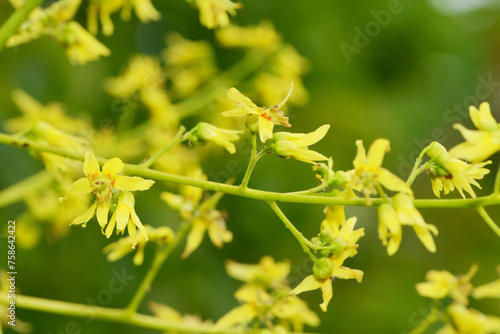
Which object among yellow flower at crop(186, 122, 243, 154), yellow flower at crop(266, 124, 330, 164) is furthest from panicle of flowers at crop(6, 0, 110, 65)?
yellow flower at crop(266, 124, 330, 164)

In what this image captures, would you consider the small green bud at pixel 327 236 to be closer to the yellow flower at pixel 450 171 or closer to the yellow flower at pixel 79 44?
the yellow flower at pixel 450 171

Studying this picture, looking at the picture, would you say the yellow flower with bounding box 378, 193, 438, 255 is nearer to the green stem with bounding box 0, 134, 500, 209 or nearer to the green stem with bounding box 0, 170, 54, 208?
the green stem with bounding box 0, 134, 500, 209

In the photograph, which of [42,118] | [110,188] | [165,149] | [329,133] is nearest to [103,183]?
[110,188]

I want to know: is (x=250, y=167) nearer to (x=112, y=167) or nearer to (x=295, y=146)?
(x=295, y=146)

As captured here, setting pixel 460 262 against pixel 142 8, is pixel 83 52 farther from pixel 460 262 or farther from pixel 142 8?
pixel 460 262

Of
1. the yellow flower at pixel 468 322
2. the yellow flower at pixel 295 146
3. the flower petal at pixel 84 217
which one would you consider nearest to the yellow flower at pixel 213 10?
the yellow flower at pixel 295 146

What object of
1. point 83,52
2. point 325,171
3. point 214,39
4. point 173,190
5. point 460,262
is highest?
point 325,171

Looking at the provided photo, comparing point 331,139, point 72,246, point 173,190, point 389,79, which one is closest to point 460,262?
point 331,139
